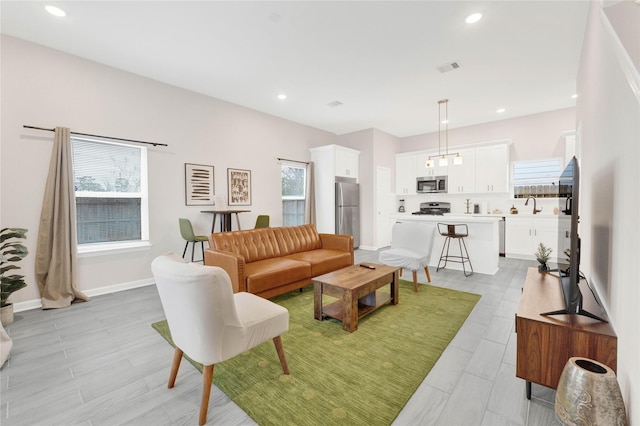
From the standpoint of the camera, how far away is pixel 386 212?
7.58 meters

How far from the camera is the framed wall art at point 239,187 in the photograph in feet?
17.3

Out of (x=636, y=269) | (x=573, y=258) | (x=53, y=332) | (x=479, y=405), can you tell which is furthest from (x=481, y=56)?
(x=53, y=332)

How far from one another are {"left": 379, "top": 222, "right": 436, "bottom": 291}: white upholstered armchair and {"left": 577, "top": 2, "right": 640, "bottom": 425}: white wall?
185 centimetres

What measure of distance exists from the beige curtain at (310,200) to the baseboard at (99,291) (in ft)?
11.4

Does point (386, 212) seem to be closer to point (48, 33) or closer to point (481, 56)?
point (481, 56)

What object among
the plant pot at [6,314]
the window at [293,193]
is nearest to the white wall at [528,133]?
the window at [293,193]

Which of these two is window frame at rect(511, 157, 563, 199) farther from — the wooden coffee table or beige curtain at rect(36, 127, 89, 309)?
beige curtain at rect(36, 127, 89, 309)

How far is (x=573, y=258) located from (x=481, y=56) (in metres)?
3.15

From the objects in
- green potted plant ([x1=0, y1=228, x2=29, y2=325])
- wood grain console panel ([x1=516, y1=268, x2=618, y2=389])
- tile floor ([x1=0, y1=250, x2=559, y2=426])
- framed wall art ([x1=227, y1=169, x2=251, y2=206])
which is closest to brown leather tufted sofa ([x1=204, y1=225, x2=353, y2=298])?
tile floor ([x1=0, y1=250, x2=559, y2=426])

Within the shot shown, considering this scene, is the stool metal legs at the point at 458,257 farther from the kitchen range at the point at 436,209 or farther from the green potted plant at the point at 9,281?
the green potted plant at the point at 9,281

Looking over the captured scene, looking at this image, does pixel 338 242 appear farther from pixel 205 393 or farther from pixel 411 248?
pixel 205 393

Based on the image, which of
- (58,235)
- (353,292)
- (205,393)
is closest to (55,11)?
(58,235)

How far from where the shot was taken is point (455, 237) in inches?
180

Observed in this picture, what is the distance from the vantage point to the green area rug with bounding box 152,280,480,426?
1.66 m
